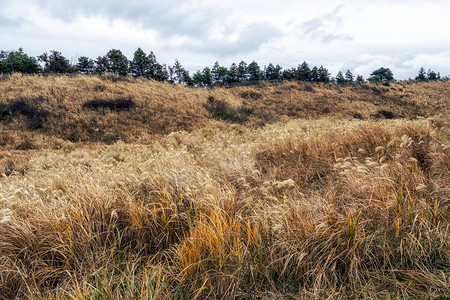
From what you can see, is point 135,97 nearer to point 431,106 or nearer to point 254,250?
point 254,250

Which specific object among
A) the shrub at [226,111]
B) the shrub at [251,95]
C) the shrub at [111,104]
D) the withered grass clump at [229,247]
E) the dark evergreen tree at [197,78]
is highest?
the dark evergreen tree at [197,78]

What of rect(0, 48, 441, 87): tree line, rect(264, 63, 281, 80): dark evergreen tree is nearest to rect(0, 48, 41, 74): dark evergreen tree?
rect(0, 48, 441, 87): tree line

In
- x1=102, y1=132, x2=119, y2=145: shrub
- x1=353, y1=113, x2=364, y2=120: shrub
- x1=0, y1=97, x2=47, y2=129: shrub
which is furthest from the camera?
x1=353, y1=113, x2=364, y2=120: shrub

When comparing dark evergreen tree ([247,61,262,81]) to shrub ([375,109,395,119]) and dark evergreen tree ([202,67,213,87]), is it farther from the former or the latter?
shrub ([375,109,395,119])

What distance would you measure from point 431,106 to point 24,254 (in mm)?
35601

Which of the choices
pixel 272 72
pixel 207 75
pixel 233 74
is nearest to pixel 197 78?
pixel 207 75

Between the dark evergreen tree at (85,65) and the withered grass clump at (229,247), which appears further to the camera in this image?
the dark evergreen tree at (85,65)

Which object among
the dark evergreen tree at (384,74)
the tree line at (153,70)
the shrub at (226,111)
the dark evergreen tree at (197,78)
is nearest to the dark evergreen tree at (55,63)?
the tree line at (153,70)

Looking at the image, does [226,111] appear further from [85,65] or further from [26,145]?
[85,65]

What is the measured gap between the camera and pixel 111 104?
58.6 ft

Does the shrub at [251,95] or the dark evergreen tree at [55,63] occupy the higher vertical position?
the dark evergreen tree at [55,63]

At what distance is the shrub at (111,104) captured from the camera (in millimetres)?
17281

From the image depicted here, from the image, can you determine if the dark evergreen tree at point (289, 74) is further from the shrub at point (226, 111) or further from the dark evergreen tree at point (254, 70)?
the shrub at point (226, 111)

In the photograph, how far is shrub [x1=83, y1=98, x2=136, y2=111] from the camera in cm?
1728
